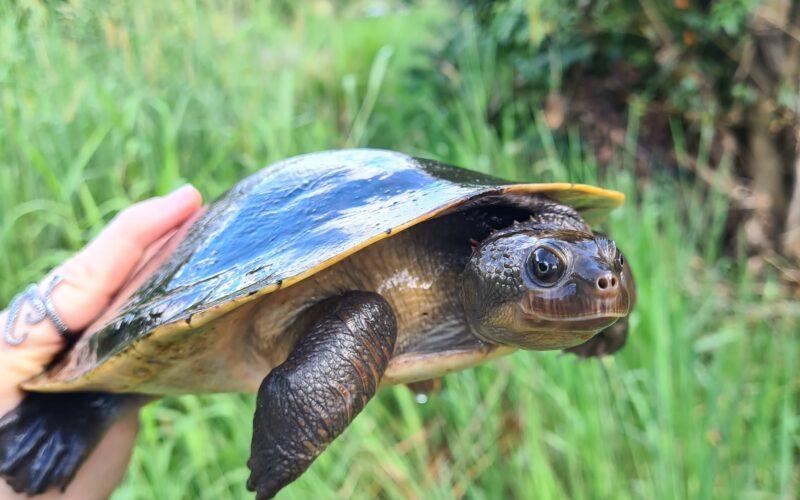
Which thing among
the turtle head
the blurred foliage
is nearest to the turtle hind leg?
the turtle head

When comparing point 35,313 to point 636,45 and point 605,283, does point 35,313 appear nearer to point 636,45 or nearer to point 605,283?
point 605,283

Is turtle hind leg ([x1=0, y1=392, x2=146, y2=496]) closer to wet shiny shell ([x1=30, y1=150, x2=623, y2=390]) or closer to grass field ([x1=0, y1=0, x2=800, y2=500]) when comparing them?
wet shiny shell ([x1=30, y1=150, x2=623, y2=390])

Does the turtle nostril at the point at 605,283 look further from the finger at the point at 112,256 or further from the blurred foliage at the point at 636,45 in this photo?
the blurred foliage at the point at 636,45

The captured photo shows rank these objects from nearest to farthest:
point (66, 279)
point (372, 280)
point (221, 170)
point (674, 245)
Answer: point (372, 280)
point (66, 279)
point (674, 245)
point (221, 170)

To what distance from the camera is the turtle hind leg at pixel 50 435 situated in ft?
2.96

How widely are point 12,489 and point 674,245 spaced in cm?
163

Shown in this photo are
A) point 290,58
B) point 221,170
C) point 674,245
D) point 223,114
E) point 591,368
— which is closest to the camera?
point 591,368

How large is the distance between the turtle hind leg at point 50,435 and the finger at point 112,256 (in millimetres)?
138

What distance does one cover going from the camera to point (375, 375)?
701 mm

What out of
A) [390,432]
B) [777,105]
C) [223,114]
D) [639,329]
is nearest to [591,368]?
[639,329]

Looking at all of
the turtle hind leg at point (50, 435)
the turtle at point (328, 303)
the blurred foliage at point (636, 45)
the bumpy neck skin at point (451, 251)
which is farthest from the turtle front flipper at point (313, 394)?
A: the blurred foliage at point (636, 45)

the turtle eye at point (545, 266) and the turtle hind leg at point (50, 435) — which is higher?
the turtle eye at point (545, 266)

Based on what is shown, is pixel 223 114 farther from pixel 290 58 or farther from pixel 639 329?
pixel 639 329

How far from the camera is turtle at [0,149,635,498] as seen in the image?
2.17 feet
